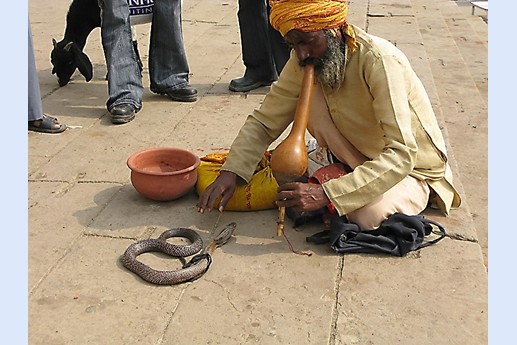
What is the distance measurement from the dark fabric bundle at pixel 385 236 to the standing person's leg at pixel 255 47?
8.65 feet

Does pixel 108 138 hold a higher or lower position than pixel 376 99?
lower

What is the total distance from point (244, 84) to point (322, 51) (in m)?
2.60

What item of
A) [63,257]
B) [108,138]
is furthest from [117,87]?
[63,257]

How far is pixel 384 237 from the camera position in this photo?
317cm

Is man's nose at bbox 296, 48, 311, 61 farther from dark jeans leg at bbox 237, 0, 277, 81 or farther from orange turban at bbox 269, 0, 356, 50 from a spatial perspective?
dark jeans leg at bbox 237, 0, 277, 81

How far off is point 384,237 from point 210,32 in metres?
5.02

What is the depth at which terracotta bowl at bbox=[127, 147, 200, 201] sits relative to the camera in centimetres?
353

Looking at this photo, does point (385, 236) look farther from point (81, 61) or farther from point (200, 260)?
point (81, 61)

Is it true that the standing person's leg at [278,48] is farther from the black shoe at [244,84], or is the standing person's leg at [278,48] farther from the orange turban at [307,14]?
the orange turban at [307,14]

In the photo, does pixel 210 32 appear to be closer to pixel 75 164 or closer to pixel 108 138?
pixel 108 138

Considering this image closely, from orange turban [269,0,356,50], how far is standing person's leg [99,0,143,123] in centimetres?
217

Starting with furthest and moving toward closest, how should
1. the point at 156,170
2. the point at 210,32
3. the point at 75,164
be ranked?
the point at 210,32 → the point at 75,164 → the point at 156,170

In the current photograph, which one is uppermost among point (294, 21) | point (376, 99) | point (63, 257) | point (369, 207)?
point (294, 21)

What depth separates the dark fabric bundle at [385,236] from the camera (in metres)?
3.14
